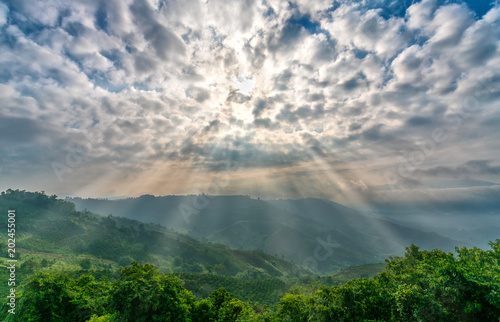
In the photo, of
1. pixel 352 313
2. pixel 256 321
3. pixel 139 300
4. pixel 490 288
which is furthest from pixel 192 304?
pixel 490 288

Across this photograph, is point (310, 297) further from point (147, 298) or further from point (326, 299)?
point (147, 298)

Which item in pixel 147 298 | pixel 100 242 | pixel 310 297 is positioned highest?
pixel 100 242

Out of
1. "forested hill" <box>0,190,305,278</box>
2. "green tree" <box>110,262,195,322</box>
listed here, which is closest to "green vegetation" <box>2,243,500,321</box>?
"green tree" <box>110,262,195,322</box>

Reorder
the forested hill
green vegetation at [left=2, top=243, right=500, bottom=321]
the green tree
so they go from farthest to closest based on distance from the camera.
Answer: the forested hill < the green tree < green vegetation at [left=2, top=243, right=500, bottom=321]

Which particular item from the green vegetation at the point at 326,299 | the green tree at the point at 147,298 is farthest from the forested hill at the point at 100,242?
the green tree at the point at 147,298

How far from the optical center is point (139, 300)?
23.1m

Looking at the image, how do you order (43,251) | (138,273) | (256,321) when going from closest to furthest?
(256,321) < (138,273) < (43,251)

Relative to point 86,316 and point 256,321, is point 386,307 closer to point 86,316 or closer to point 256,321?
point 256,321

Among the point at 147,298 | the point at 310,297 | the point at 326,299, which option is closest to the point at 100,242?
the point at 147,298

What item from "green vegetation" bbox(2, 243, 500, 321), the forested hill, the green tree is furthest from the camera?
the forested hill

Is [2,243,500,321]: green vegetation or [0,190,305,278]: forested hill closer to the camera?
[2,243,500,321]: green vegetation

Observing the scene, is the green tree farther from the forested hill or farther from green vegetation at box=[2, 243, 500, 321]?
the forested hill

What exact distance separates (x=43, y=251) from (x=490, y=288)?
6499 inches

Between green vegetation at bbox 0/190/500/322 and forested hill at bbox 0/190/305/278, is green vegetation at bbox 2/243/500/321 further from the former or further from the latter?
forested hill at bbox 0/190/305/278
